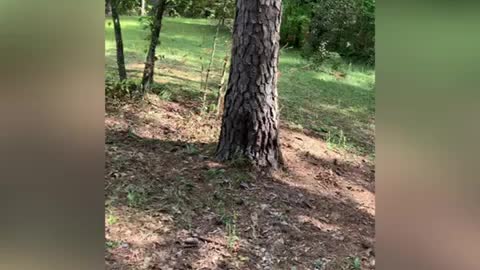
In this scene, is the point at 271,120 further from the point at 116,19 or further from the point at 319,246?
the point at 116,19

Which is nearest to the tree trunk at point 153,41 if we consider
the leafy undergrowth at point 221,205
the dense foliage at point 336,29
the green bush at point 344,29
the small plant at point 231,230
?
the leafy undergrowth at point 221,205

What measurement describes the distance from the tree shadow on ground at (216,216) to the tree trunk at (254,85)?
0.45 ft

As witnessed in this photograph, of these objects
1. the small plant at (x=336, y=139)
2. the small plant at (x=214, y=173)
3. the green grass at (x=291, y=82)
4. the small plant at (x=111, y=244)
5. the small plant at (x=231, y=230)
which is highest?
the green grass at (x=291, y=82)

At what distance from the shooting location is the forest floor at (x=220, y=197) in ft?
7.61

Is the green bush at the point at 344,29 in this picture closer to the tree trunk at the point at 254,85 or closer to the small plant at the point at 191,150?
the small plant at the point at 191,150

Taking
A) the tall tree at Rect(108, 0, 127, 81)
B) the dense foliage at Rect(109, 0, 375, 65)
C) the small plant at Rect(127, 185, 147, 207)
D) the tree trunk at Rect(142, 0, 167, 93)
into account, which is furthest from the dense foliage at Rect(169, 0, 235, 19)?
the dense foliage at Rect(109, 0, 375, 65)

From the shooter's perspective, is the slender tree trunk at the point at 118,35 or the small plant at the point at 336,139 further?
the small plant at the point at 336,139

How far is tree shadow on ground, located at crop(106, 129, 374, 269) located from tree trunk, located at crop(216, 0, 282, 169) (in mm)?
138

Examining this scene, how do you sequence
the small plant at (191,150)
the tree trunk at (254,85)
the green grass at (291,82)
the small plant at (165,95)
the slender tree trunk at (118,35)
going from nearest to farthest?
the tree trunk at (254,85)
the small plant at (191,150)
the slender tree trunk at (118,35)
the small plant at (165,95)
the green grass at (291,82)

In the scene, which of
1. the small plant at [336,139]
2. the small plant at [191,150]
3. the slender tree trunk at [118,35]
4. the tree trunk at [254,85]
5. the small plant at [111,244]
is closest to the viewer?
the small plant at [111,244]

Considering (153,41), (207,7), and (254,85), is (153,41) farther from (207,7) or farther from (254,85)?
(254,85)
